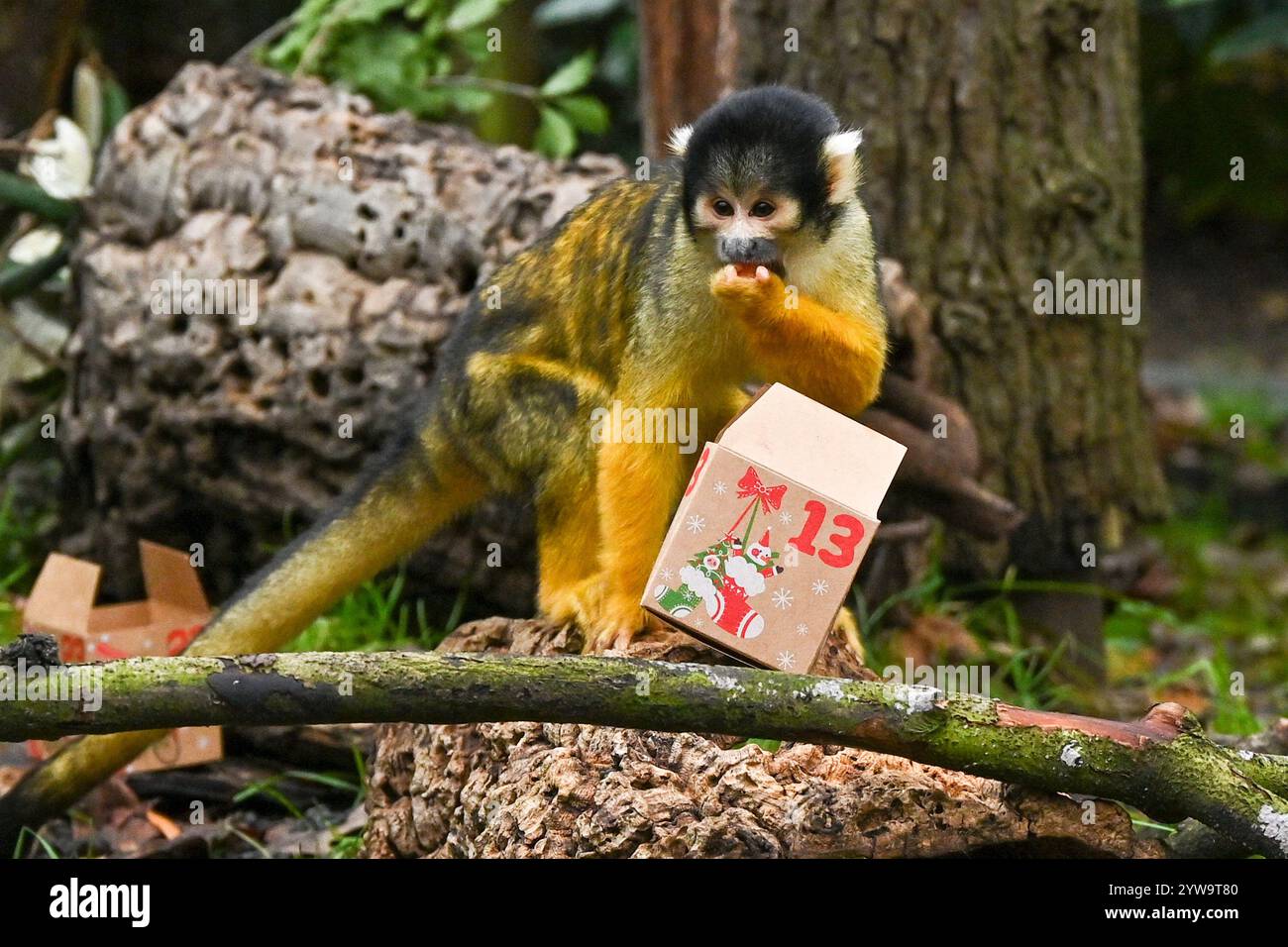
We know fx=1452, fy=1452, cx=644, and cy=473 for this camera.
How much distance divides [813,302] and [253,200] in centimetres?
259

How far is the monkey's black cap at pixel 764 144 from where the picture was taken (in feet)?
11.3

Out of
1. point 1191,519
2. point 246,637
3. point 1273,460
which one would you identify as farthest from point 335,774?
point 1273,460

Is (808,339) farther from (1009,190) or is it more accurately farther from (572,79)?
(572,79)

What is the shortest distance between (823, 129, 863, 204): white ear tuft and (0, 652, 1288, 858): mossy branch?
1.43 meters

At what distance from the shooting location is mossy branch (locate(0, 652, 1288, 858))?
2.60m

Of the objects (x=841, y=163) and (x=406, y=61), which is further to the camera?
(x=406, y=61)

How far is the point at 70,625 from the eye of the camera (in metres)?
4.44

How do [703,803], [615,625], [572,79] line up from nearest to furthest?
[703,803] < [615,625] < [572,79]

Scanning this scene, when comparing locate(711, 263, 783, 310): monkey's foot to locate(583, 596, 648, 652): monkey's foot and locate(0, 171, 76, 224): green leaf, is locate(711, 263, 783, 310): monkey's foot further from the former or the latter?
locate(0, 171, 76, 224): green leaf

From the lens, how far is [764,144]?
343 cm

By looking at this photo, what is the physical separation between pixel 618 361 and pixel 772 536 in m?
1.09

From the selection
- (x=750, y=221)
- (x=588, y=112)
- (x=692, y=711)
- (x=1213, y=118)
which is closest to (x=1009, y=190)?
(x=588, y=112)

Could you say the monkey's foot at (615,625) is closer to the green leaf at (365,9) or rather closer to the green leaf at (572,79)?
the green leaf at (572,79)
